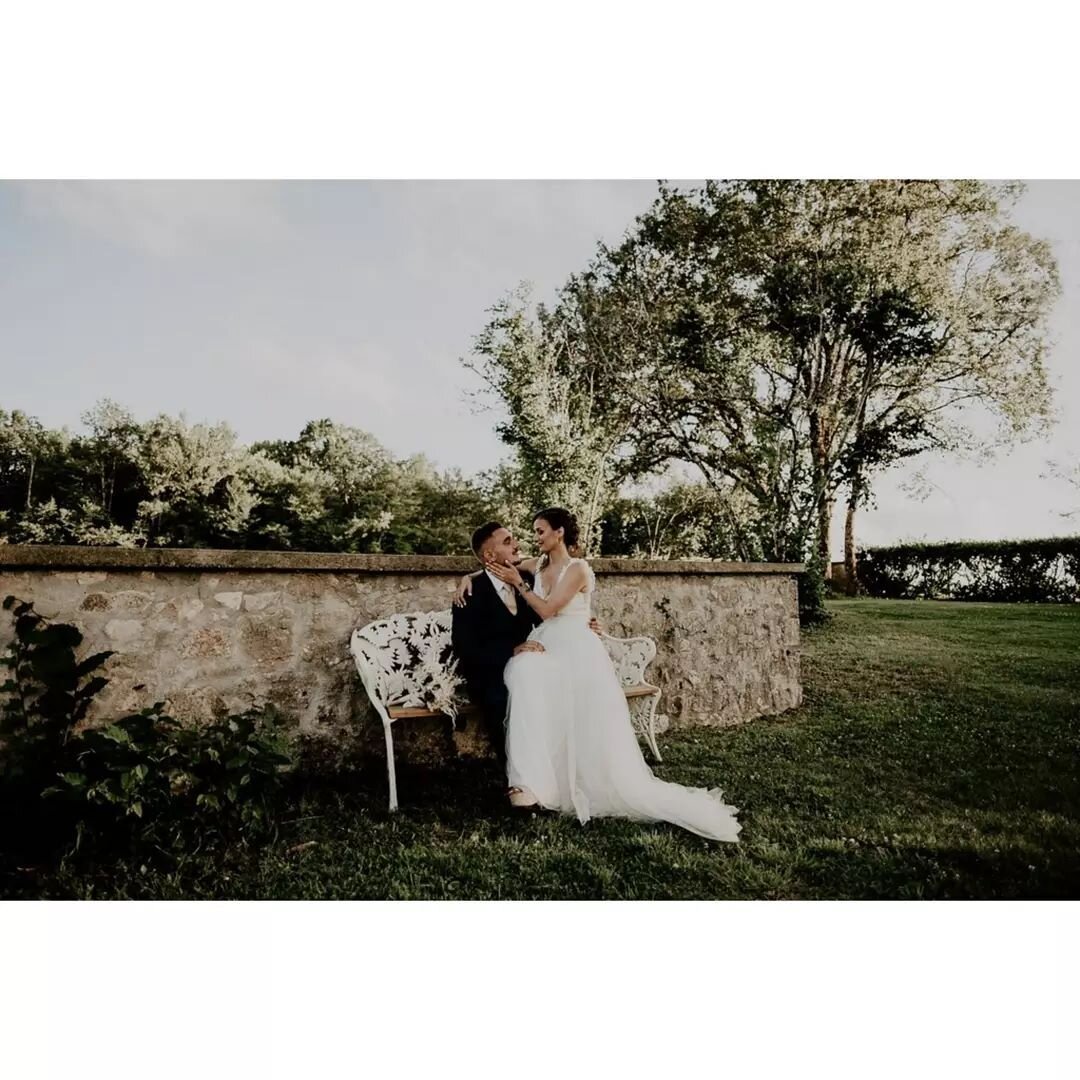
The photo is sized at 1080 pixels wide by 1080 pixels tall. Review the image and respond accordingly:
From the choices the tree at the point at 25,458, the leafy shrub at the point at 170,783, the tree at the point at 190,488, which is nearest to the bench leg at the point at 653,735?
the leafy shrub at the point at 170,783

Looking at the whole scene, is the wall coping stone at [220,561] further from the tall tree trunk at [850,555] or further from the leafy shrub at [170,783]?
the tall tree trunk at [850,555]

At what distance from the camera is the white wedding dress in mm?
3139

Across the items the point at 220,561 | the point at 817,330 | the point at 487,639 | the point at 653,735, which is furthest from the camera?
the point at 817,330

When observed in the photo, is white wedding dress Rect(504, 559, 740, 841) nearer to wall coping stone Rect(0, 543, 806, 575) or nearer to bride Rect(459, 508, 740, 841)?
bride Rect(459, 508, 740, 841)

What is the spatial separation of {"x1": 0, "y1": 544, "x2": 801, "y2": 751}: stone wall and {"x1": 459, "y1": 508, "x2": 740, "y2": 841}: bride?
529mm

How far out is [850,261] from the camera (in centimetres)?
609

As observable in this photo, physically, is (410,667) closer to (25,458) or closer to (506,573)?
(506,573)

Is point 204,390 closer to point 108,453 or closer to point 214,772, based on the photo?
point 108,453

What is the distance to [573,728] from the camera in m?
3.31

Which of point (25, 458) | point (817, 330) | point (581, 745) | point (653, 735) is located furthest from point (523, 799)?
point (817, 330)

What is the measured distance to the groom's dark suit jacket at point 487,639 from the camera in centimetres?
348

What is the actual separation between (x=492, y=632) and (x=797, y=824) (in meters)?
1.57
